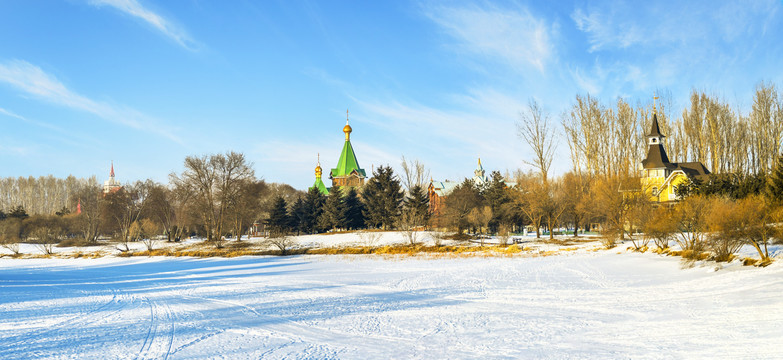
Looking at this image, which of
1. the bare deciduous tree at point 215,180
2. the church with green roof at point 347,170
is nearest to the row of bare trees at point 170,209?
the bare deciduous tree at point 215,180

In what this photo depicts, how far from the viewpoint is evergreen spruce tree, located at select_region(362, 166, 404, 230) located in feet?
165

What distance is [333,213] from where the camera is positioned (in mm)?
50812

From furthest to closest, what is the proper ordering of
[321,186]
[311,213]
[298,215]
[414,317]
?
[321,186]
[311,213]
[298,215]
[414,317]

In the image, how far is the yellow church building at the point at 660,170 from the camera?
5106cm

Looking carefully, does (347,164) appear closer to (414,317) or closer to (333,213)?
(333,213)

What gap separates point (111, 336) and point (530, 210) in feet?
133

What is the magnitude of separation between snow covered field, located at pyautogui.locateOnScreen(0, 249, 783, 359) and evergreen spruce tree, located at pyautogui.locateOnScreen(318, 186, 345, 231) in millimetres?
31503

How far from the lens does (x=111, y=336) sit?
29.9 feet

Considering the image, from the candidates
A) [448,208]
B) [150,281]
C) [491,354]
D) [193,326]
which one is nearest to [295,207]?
[448,208]

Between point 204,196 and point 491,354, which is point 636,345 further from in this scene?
point 204,196

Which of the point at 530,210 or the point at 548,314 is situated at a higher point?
the point at 530,210

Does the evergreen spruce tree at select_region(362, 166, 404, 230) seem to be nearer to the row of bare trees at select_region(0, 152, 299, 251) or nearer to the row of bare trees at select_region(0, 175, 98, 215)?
the row of bare trees at select_region(0, 152, 299, 251)

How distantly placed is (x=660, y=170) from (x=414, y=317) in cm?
5172

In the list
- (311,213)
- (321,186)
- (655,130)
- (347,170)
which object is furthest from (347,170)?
(655,130)
